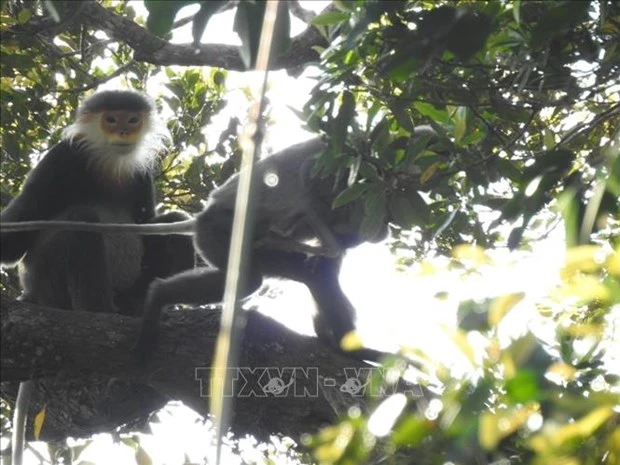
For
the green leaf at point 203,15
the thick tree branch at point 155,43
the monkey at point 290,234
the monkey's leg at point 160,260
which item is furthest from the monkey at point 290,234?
the green leaf at point 203,15

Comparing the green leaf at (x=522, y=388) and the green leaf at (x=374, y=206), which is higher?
the green leaf at (x=522, y=388)

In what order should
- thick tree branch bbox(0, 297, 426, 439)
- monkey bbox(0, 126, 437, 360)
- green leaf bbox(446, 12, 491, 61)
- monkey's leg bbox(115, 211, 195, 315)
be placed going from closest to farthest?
green leaf bbox(446, 12, 491, 61) < thick tree branch bbox(0, 297, 426, 439) < monkey bbox(0, 126, 437, 360) < monkey's leg bbox(115, 211, 195, 315)

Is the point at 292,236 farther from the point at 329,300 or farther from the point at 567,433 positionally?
the point at 567,433

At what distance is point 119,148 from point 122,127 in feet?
0.36

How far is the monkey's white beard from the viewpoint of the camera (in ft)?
15.5

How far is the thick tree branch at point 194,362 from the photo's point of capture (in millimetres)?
3248

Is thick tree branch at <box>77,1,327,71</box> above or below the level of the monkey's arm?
above

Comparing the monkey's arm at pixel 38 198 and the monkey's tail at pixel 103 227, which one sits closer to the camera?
the monkey's tail at pixel 103 227

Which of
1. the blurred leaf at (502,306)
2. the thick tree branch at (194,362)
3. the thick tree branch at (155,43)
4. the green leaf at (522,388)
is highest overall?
the blurred leaf at (502,306)

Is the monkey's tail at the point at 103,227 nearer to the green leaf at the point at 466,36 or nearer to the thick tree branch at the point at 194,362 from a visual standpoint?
the thick tree branch at the point at 194,362

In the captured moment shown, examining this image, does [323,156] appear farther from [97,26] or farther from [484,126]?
[97,26]

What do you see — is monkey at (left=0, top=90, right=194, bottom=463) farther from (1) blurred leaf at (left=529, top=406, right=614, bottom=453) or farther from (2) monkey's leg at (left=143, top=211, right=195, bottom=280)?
(1) blurred leaf at (left=529, top=406, right=614, bottom=453)

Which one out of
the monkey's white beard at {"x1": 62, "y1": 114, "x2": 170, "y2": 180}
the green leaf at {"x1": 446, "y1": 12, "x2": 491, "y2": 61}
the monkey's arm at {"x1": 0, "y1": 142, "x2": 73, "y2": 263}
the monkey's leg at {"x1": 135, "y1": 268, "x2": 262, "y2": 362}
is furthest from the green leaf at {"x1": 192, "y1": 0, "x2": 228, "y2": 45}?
the monkey's white beard at {"x1": 62, "y1": 114, "x2": 170, "y2": 180}

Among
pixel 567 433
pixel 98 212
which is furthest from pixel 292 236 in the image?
pixel 567 433
